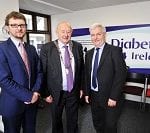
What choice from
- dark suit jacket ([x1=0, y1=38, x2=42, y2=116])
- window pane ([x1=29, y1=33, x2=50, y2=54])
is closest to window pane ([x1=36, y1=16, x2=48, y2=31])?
window pane ([x1=29, y1=33, x2=50, y2=54])

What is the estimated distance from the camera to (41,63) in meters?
2.15

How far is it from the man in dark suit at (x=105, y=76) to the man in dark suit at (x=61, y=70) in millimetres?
184

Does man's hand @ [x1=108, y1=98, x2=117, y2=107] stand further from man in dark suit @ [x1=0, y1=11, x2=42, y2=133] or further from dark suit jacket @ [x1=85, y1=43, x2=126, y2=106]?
man in dark suit @ [x1=0, y1=11, x2=42, y2=133]

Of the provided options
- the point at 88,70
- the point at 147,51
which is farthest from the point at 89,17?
the point at 88,70

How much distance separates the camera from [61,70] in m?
2.20

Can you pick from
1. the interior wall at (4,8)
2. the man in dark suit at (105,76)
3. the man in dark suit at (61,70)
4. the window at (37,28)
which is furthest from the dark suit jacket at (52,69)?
the window at (37,28)

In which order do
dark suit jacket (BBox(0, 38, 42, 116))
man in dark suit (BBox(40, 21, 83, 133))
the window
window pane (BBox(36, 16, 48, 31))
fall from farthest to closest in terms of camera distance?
window pane (BBox(36, 16, 48, 31)) → the window → man in dark suit (BBox(40, 21, 83, 133)) → dark suit jacket (BBox(0, 38, 42, 116))

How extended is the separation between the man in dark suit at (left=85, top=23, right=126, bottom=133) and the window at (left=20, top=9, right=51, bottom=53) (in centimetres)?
277

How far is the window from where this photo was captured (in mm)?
4781

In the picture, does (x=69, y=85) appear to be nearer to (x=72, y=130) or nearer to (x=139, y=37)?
(x=72, y=130)

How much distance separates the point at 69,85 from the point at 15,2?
1936 mm

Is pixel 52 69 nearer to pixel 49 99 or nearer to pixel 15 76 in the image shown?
pixel 49 99

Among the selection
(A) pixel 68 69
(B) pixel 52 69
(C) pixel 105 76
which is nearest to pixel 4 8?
(B) pixel 52 69

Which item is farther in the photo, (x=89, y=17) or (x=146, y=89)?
(x=89, y=17)
